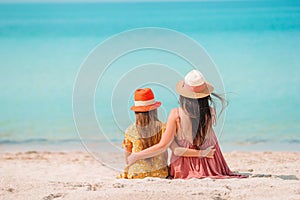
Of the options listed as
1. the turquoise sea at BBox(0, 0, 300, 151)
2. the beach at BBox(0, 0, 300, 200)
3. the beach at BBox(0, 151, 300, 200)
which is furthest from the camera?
the turquoise sea at BBox(0, 0, 300, 151)

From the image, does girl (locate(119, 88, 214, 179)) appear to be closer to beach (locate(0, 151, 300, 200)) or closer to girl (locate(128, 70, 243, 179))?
girl (locate(128, 70, 243, 179))

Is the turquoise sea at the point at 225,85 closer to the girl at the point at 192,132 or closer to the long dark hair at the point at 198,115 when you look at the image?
the girl at the point at 192,132

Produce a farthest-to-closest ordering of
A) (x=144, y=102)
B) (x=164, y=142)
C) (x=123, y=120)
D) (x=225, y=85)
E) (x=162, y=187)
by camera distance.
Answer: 1. (x=225, y=85)
2. (x=123, y=120)
3. (x=144, y=102)
4. (x=164, y=142)
5. (x=162, y=187)

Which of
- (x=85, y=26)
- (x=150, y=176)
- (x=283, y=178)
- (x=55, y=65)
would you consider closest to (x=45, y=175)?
(x=150, y=176)

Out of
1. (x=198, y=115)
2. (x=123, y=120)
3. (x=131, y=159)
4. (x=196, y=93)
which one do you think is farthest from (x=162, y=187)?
(x=123, y=120)

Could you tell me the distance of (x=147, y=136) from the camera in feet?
14.7

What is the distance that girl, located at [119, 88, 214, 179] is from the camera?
448 cm

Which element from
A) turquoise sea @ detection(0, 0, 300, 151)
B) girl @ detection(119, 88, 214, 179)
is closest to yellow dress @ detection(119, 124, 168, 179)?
girl @ detection(119, 88, 214, 179)

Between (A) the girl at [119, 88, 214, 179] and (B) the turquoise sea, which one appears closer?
(A) the girl at [119, 88, 214, 179]

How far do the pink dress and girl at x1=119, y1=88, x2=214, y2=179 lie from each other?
0.18ft

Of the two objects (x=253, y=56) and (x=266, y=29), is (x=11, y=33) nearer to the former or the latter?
(x=266, y=29)

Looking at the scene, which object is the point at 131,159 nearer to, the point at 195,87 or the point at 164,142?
the point at 164,142

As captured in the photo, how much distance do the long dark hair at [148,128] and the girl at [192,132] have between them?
0.31ft

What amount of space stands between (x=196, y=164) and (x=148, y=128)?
0.52m
